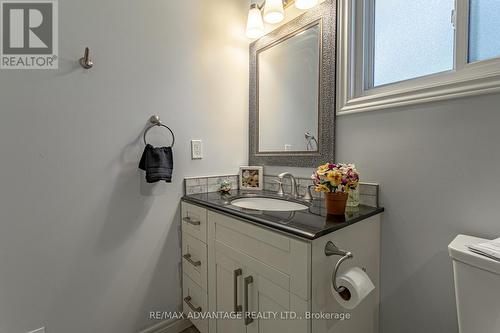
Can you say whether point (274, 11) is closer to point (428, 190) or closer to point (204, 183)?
point (204, 183)

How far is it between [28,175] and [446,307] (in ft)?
6.01

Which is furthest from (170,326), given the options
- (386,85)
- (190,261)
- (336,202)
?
(386,85)

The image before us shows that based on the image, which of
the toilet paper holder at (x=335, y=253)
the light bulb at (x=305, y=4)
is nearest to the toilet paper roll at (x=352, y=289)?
the toilet paper holder at (x=335, y=253)

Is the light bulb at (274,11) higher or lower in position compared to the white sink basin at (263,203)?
higher

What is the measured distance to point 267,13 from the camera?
1.41 meters

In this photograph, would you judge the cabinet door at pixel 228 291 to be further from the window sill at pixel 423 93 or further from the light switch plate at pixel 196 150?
the window sill at pixel 423 93

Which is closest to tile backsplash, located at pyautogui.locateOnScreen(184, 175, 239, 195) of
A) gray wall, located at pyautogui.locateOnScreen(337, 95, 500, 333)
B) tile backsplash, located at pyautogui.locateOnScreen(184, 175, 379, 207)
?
tile backsplash, located at pyautogui.locateOnScreen(184, 175, 379, 207)

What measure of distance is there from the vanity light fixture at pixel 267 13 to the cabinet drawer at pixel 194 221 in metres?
1.22

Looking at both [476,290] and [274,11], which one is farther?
[274,11]

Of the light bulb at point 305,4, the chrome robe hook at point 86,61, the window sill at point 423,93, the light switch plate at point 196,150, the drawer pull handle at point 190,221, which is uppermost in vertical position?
the light bulb at point 305,4

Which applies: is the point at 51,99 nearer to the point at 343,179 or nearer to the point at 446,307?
the point at 343,179

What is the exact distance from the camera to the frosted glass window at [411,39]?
958 mm

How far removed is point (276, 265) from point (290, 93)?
1.07 m

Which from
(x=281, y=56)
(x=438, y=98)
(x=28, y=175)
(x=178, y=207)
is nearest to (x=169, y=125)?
(x=178, y=207)
